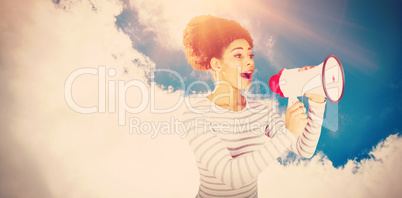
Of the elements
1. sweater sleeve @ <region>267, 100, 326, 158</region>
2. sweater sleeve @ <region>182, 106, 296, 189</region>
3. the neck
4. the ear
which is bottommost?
sweater sleeve @ <region>182, 106, 296, 189</region>

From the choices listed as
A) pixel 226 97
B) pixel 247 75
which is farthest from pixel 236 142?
pixel 247 75

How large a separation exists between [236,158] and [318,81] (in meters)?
0.66

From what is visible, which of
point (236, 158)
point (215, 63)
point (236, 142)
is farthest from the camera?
point (215, 63)

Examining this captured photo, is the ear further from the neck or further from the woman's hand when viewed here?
the woman's hand

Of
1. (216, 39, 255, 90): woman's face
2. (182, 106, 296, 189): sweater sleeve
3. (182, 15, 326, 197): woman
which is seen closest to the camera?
(182, 106, 296, 189): sweater sleeve

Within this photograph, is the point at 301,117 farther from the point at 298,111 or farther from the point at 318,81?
the point at 318,81

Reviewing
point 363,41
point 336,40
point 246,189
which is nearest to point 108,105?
point 246,189

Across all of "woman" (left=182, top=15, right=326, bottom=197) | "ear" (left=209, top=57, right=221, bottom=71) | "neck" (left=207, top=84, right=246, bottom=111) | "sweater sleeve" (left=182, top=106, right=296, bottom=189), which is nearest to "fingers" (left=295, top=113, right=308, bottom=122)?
"woman" (left=182, top=15, right=326, bottom=197)

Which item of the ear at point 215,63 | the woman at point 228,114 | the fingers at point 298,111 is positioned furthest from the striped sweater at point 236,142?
the ear at point 215,63

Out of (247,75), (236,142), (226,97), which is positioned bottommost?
(236,142)

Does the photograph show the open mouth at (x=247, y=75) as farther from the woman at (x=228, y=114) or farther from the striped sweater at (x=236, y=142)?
the striped sweater at (x=236, y=142)

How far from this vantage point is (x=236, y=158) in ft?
2.86

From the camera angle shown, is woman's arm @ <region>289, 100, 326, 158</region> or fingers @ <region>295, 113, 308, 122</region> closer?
fingers @ <region>295, 113, 308, 122</region>

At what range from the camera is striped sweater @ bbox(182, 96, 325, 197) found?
845mm
